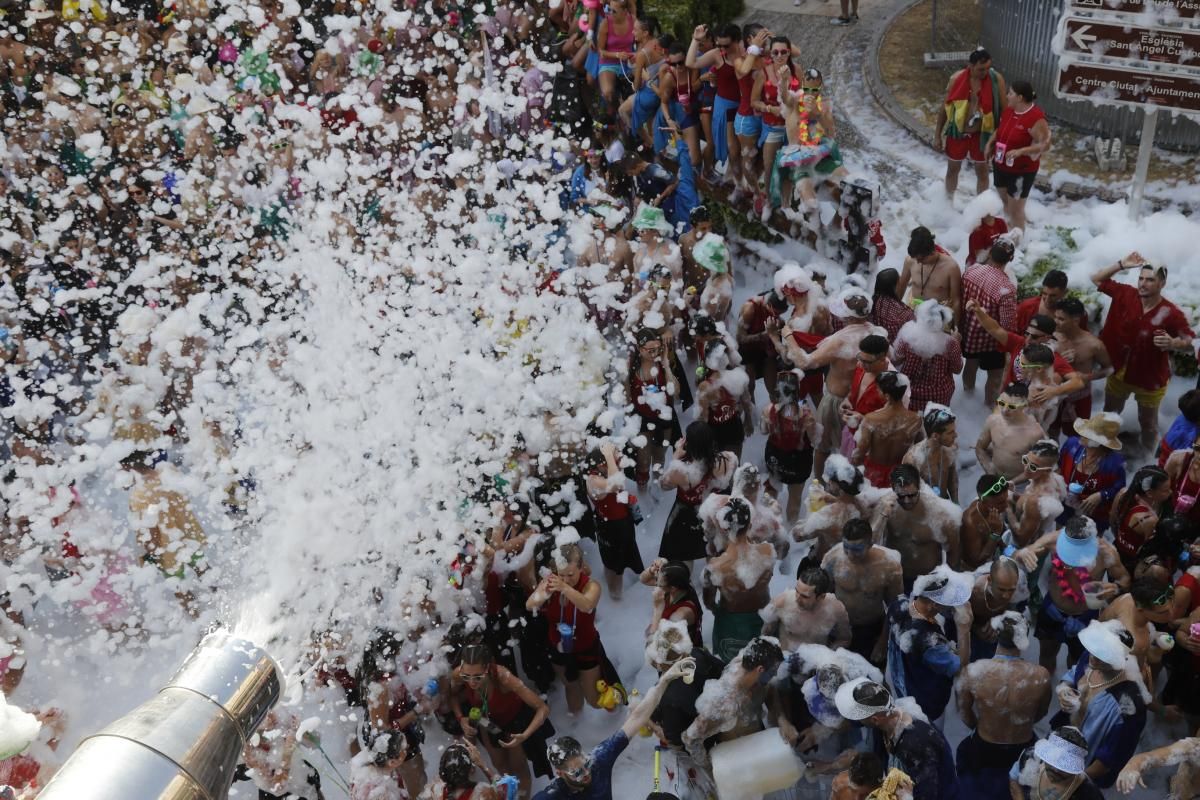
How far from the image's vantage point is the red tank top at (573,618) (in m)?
5.01

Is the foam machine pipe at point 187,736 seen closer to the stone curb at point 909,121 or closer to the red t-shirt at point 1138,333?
the red t-shirt at point 1138,333

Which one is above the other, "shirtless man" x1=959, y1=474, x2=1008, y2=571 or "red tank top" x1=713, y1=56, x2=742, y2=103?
"red tank top" x1=713, y1=56, x2=742, y2=103

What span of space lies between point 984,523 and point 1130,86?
3242 millimetres

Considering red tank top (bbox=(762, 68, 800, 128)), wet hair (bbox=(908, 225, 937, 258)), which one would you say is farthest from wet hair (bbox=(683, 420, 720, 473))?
red tank top (bbox=(762, 68, 800, 128))

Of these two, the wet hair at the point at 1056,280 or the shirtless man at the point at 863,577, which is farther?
the wet hair at the point at 1056,280

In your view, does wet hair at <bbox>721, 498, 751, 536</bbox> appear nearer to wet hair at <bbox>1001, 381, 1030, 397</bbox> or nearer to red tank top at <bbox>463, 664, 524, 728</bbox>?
red tank top at <bbox>463, 664, 524, 728</bbox>

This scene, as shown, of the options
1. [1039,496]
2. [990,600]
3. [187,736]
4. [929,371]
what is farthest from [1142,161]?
[187,736]

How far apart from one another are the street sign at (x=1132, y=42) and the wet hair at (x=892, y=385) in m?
2.79

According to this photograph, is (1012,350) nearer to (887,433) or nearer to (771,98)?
(887,433)

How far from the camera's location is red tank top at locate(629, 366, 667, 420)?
237 inches

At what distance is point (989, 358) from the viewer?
6.01m

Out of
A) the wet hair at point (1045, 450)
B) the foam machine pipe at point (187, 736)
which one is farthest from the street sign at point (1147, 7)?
the foam machine pipe at point (187, 736)

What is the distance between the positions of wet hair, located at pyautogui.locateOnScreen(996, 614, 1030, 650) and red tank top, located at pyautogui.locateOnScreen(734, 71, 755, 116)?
462cm

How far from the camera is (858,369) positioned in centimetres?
544
